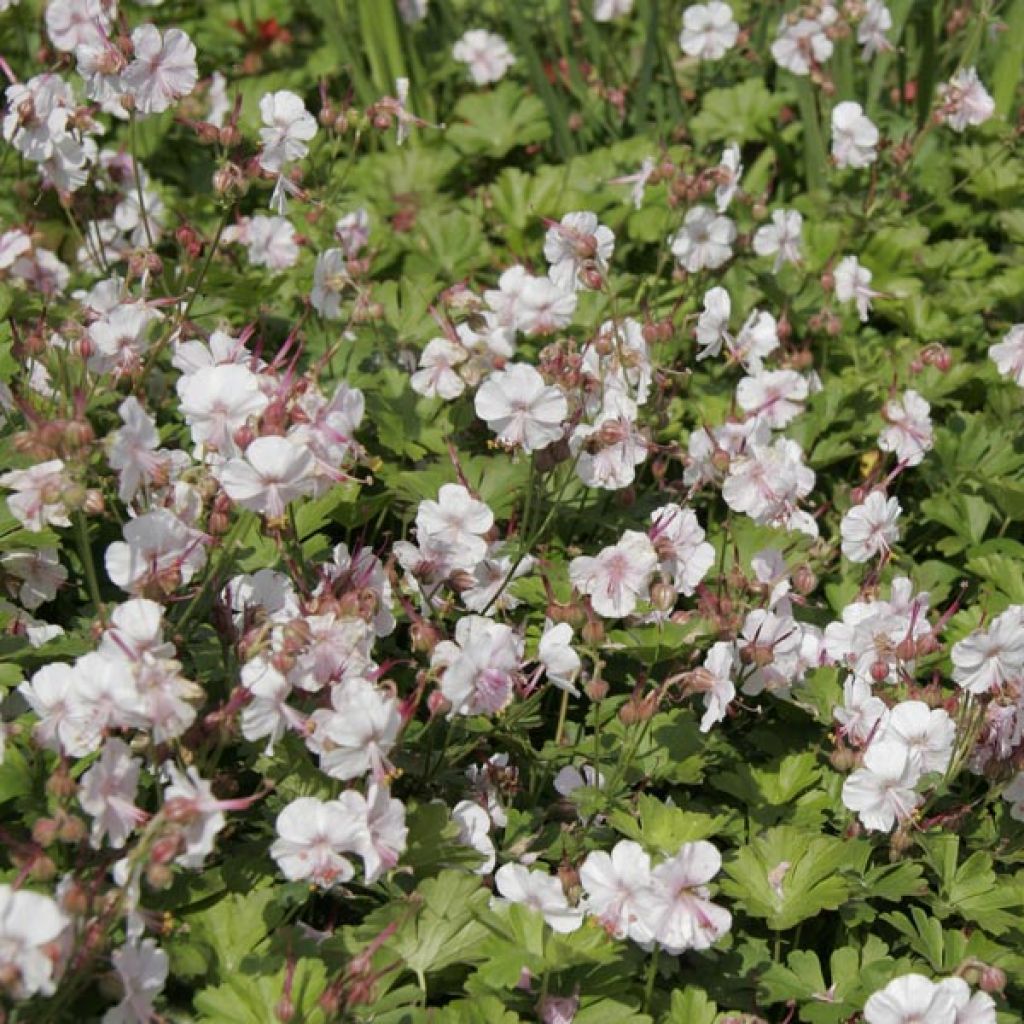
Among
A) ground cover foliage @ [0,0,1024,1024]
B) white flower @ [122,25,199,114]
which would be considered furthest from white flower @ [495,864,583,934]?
white flower @ [122,25,199,114]

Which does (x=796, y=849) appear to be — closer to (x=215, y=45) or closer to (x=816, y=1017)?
(x=816, y=1017)

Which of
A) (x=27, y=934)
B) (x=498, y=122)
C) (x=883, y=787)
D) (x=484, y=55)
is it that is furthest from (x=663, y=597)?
(x=484, y=55)

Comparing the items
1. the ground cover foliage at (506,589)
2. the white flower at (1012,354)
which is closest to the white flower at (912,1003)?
the ground cover foliage at (506,589)

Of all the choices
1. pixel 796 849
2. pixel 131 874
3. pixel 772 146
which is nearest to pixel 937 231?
pixel 772 146

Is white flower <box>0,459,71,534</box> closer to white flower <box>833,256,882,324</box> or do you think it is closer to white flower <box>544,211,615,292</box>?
white flower <box>544,211,615,292</box>

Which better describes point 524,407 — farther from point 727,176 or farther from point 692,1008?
point 727,176

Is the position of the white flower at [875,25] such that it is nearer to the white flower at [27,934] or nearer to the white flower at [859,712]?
the white flower at [859,712]
